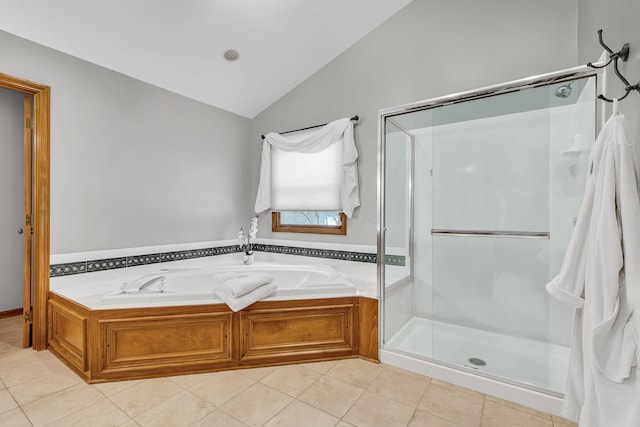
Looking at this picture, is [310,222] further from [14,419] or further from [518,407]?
[14,419]

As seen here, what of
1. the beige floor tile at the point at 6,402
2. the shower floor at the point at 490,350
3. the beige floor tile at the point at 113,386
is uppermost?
the shower floor at the point at 490,350

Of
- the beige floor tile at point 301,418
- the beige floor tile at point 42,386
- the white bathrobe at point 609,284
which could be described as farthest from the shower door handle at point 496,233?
the beige floor tile at point 42,386

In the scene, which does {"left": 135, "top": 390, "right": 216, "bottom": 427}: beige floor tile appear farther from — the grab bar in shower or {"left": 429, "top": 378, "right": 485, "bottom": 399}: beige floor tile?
the grab bar in shower

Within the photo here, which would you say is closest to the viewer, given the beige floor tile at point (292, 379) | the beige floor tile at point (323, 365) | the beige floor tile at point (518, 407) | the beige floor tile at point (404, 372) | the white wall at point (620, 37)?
the white wall at point (620, 37)

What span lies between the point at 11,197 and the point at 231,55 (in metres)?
2.66

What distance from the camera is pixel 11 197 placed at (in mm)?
3037

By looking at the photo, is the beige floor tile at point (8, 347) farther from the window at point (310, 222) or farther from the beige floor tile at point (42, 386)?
the window at point (310, 222)

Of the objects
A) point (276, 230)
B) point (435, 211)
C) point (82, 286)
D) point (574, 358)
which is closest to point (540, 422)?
point (574, 358)

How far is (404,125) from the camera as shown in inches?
94.7

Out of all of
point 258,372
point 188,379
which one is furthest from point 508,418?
point 188,379

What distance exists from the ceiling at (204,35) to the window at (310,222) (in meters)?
1.40

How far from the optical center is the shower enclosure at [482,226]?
6.63ft

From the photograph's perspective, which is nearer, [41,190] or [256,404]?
[256,404]

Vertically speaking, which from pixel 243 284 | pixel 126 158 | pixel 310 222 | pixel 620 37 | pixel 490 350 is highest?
pixel 620 37
